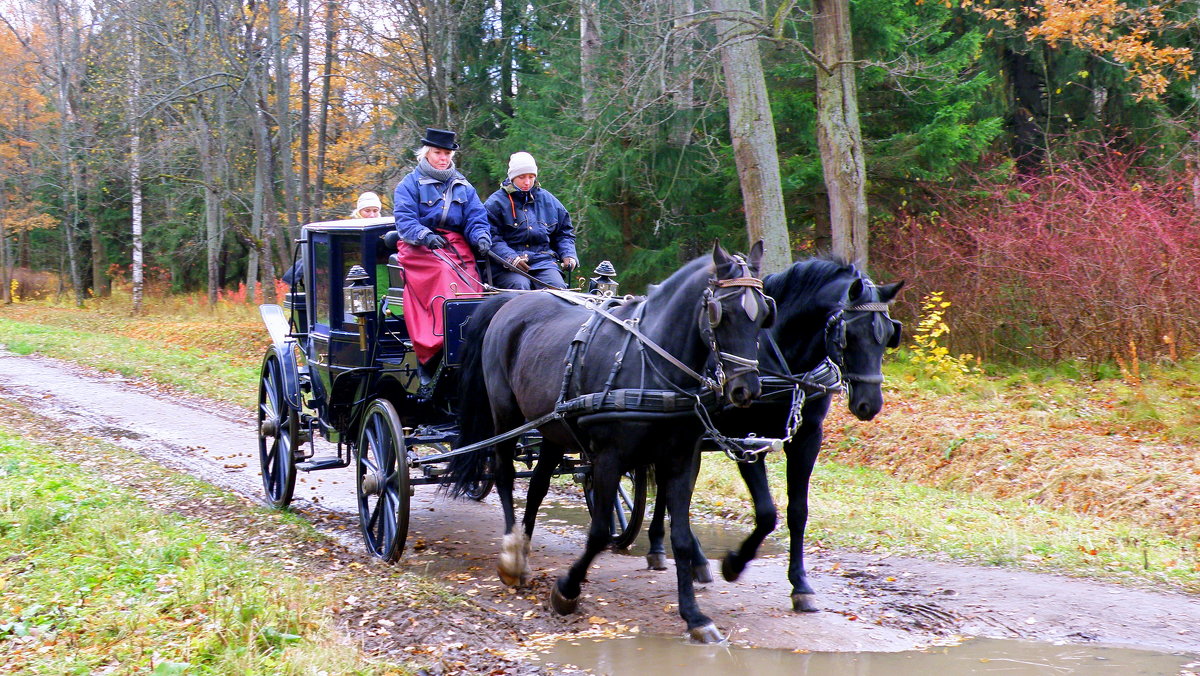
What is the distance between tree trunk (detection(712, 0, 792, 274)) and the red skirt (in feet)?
21.8

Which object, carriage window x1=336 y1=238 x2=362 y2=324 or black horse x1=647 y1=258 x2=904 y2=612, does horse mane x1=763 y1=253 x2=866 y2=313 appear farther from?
carriage window x1=336 y1=238 x2=362 y2=324

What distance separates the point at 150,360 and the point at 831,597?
53.1 ft

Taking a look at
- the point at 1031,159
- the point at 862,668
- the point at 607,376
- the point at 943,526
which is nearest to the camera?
the point at 862,668

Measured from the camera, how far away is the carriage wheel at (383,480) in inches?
265

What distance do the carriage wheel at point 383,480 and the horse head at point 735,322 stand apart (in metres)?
2.54

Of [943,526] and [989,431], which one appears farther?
[989,431]

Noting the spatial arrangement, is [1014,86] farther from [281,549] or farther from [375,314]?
[281,549]

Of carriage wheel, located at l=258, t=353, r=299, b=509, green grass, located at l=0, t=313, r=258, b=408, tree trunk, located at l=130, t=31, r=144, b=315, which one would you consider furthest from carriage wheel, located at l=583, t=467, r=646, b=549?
tree trunk, located at l=130, t=31, r=144, b=315

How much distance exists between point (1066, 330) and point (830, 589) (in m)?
6.99

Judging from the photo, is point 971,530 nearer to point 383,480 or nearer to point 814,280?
point 814,280

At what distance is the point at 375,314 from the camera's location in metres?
7.48

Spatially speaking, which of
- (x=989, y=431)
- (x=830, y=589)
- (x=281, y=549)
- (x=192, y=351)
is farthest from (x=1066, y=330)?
(x=192, y=351)

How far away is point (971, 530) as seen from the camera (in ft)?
24.5

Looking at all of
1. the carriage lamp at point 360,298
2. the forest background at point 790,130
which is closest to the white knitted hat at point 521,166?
the carriage lamp at point 360,298
